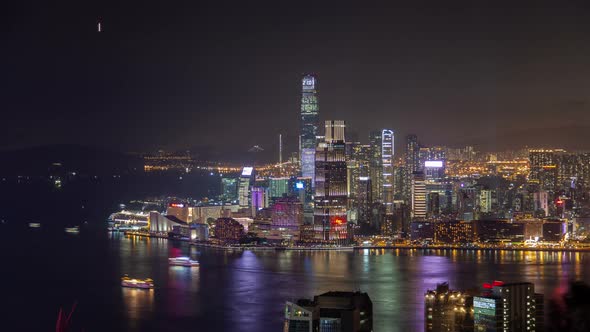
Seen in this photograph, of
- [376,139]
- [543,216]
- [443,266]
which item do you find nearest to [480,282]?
[443,266]

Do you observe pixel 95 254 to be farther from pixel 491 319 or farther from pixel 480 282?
pixel 491 319

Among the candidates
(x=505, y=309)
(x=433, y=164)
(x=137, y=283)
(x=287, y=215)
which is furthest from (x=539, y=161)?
(x=505, y=309)

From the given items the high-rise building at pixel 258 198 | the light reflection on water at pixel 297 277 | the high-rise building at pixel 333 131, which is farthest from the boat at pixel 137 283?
the high-rise building at pixel 258 198

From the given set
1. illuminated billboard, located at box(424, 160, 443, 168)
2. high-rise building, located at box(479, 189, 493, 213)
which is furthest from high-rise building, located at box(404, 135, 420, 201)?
high-rise building, located at box(479, 189, 493, 213)

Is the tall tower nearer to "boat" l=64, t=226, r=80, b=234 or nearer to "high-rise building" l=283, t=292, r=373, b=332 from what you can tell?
"boat" l=64, t=226, r=80, b=234

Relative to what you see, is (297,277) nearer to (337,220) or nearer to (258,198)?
(337,220)

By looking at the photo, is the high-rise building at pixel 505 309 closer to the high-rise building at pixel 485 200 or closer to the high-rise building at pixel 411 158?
the high-rise building at pixel 485 200
